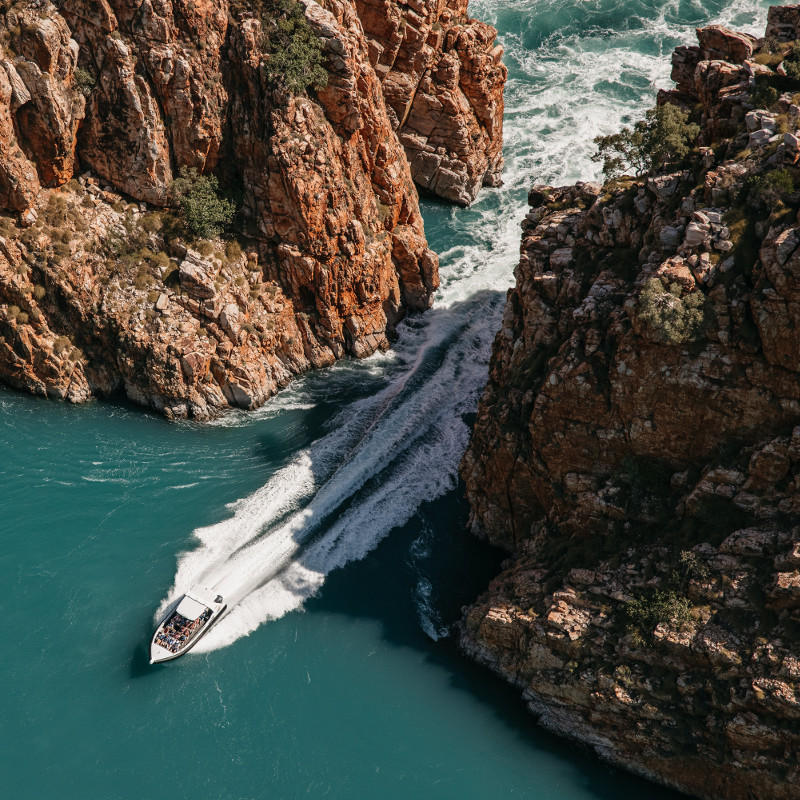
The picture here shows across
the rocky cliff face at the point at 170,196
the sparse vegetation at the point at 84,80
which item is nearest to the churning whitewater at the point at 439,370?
the rocky cliff face at the point at 170,196

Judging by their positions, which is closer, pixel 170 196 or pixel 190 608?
pixel 190 608

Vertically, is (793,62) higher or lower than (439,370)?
higher

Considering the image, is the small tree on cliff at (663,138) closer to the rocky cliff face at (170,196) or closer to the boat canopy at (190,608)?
the rocky cliff face at (170,196)

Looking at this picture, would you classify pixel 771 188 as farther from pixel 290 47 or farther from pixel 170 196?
pixel 170 196

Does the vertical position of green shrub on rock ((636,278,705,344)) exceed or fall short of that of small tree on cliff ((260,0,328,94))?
it falls short

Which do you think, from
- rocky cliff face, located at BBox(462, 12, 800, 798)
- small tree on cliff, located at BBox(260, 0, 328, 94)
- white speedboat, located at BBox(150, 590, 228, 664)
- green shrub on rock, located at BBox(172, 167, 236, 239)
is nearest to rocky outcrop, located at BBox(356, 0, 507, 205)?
small tree on cliff, located at BBox(260, 0, 328, 94)

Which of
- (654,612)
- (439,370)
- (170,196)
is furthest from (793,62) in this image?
(170,196)

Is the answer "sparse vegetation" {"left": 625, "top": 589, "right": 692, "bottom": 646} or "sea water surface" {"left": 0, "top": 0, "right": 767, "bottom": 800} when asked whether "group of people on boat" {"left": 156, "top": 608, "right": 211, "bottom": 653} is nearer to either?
"sea water surface" {"left": 0, "top": 0, "right": 767, "bottom": 800}
